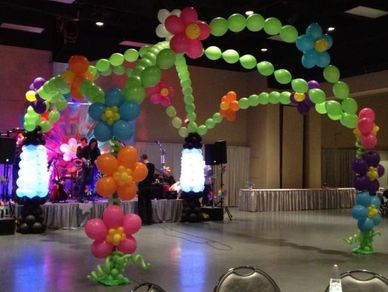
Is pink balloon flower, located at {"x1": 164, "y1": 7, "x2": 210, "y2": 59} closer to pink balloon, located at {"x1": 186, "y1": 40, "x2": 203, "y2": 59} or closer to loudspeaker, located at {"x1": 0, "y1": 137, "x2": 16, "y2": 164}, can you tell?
pink balloon, located at {"x1": 186, "y1": 40, "x2": 203, "y2": 59}

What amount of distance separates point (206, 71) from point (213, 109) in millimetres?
1250

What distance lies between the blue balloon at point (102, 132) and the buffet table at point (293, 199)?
346 inches

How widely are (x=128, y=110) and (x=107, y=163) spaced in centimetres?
68

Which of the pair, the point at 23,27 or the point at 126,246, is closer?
the point at 126,246

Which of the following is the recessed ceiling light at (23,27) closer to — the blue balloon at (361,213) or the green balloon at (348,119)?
the green balloon at (348,119)

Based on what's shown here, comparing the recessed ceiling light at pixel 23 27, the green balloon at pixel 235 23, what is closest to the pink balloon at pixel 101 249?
the green balloon at pixel 235 23

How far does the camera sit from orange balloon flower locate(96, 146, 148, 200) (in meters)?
5.51

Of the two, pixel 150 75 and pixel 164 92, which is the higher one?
pixel 164 92

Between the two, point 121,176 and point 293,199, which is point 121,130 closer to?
point 121,176

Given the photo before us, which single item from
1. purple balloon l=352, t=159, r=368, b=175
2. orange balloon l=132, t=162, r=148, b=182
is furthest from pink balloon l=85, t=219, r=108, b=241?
purple balloon l=352, t=159, r=368, b=175

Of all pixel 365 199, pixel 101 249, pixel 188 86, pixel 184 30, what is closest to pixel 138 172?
pixel 101 249

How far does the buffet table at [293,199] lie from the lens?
46.0ft

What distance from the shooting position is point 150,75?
18.4 feet

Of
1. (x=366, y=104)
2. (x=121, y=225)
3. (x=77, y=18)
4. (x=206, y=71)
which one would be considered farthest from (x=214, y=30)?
(x=366, y=104)
